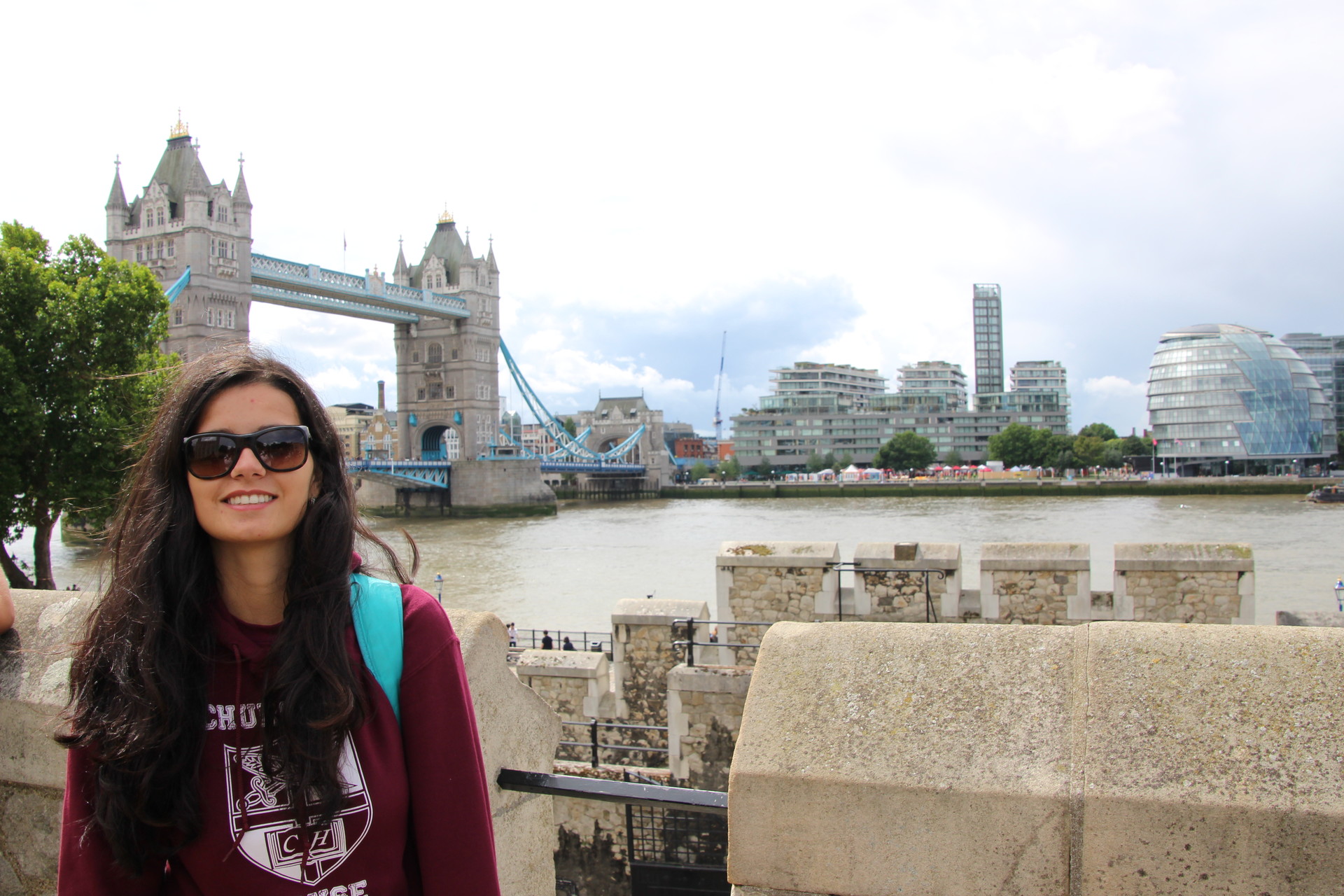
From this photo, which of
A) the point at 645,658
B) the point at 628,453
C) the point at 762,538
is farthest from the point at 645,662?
the point at 628,453

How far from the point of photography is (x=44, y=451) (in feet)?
50.4

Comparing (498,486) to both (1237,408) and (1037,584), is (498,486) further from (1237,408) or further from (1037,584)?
(1237,408)

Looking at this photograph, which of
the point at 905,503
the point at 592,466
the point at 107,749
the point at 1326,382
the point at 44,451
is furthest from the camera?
the point at 1326,382

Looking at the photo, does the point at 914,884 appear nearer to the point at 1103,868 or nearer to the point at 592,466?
the point at 1103,868

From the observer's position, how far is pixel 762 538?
114 feet

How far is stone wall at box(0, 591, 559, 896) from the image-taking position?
191 cm

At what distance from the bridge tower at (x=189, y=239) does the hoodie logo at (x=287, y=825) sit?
165 ft

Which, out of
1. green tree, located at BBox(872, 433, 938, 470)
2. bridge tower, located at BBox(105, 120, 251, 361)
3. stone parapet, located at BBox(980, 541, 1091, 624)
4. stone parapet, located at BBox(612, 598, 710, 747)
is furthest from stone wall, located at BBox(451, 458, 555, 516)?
stone parapet, located at BBox(980, 541, 1091, 624)

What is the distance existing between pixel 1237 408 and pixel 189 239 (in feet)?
277

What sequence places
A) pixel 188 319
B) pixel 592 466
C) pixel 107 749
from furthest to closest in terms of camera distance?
pixel 592 466 → pixel 188 319 → pixel 107 749

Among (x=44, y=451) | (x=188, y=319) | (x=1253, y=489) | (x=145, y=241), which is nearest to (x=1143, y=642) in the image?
(x=44, y=451)

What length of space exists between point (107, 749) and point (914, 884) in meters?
1.18

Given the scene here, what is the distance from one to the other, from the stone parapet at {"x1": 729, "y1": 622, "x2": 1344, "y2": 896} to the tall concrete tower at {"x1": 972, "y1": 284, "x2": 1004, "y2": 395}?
161 meters

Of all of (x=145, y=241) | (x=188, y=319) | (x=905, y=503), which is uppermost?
(x=145, y=241)
